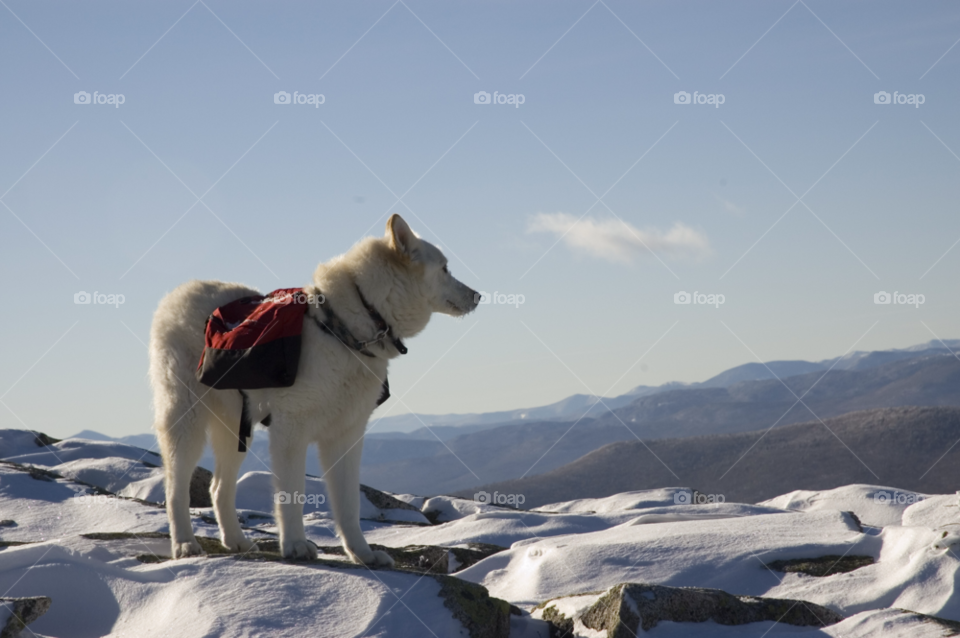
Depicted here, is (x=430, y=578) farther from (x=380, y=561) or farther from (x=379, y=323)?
(x=379, y=323)

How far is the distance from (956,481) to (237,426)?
70.0 metres

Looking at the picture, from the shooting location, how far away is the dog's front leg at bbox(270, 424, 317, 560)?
5695 mm

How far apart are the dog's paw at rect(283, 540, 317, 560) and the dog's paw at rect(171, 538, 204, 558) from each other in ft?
2.96

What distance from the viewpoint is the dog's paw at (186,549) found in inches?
236

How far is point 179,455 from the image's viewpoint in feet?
20.7

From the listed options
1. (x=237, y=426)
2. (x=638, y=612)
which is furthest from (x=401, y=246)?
(x=638, y=612)

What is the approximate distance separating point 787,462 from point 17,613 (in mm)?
80537

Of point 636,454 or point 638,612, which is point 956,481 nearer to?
point 636,454

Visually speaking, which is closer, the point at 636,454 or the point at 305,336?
the point at 305,336

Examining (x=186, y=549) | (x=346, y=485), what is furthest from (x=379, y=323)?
(x=186, y=549)

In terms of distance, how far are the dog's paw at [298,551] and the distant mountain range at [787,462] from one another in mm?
54904

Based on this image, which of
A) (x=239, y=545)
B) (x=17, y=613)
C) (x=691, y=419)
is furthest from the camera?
(x=691, y=419)

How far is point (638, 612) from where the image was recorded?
15.2ft

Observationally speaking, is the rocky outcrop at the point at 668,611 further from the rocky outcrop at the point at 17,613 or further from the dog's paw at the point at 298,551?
the rocky outcrop at the point at 17,613
